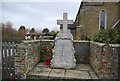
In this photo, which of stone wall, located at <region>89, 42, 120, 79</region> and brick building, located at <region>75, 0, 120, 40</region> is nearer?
stone wall, located at <region>89, 42, 120, 79</region>

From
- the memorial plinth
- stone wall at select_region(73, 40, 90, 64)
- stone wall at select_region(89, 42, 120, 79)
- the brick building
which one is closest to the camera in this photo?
stone wall at select_region(89, 42, 120, 79)

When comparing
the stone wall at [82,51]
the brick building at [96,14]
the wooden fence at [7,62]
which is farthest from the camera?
the brick building at [96,14]

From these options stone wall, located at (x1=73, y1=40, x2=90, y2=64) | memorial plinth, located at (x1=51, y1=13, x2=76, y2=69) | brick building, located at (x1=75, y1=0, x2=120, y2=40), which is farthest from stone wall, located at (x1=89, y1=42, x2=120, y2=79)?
brick building, located at (x1=75, y1=0, x2=120, y2=40)

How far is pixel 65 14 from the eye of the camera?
5.80 meters

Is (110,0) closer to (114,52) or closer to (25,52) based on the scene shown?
(114,52)

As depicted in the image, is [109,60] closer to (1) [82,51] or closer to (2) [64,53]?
(2) [64,53]

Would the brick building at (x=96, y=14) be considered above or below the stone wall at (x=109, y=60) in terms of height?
above

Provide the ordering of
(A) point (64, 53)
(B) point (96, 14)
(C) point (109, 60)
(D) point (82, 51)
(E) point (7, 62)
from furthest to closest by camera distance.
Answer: (B) point (96, 14) < (D) point (82, 51) < (A) point (64, 53) < (E) point (7, 62) < (C) point (109, 60)

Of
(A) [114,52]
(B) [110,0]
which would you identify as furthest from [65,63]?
(B) [110,0]

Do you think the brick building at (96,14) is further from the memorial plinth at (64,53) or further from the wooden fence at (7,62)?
the wooden fence at (7,62)

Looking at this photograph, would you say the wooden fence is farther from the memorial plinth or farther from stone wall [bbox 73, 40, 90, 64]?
stone wall [bbox 73, 40, 90, 64]

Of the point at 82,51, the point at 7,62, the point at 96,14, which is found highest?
the point at 96,14

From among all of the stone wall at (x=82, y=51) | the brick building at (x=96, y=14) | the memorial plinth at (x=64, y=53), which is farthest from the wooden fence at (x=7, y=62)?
the brick building at (x=96, y=14)

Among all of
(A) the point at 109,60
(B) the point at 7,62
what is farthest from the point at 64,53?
(B) the point at 7,62
